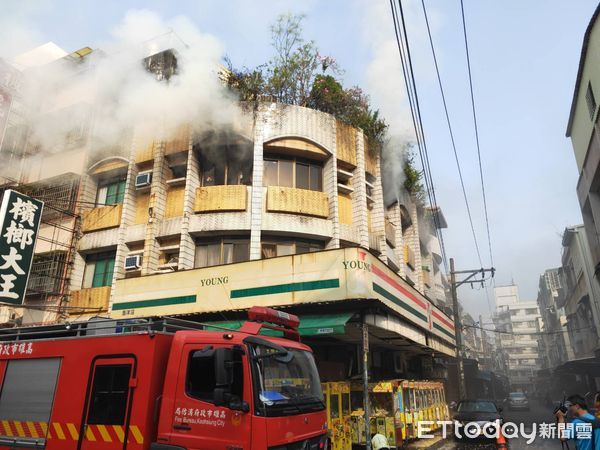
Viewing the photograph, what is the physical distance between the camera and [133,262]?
15742mm

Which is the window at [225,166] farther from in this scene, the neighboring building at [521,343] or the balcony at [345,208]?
the neighboring building at [521,343]

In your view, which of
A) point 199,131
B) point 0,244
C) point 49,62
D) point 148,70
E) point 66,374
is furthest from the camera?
point 49,62

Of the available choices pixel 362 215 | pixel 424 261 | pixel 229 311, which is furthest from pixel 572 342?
pixel 229 311

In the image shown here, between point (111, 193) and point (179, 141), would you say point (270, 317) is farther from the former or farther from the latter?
point (111, 193)

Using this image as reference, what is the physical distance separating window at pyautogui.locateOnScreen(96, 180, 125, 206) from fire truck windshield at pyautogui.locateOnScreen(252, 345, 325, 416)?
14.2 m

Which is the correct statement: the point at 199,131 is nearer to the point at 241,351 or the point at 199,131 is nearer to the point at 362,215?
the point at 362,215

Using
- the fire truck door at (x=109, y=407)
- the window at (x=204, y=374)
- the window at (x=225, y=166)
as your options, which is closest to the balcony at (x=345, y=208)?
the window at (x=225, y=166)

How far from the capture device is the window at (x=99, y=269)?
17109 mm

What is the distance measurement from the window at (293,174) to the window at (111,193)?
640 centimetres

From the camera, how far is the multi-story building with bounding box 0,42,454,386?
13.8 metres

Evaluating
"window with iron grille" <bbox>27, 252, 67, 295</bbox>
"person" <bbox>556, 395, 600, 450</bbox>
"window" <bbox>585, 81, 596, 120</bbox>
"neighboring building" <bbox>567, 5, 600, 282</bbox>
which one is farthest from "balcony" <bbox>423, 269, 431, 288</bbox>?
"person" <bbox>556, 395, 600, 450</bbox>

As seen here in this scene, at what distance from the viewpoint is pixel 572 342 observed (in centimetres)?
4847

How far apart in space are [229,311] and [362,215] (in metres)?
6.51

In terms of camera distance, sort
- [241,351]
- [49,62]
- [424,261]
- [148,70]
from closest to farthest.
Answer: [241,351] → [148,70] → [49,62] → [424,261]
